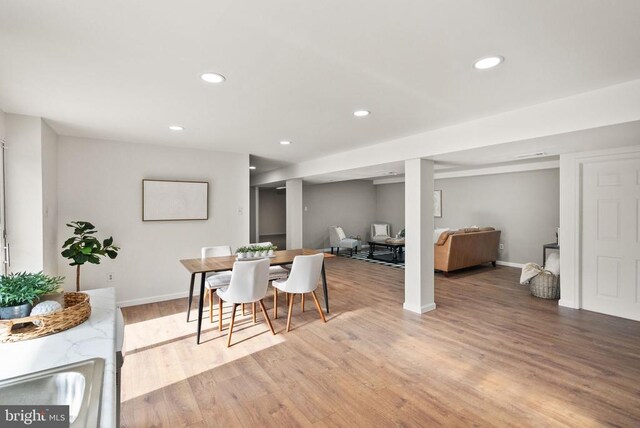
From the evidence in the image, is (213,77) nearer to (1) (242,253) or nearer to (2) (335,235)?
(1) (242,253)

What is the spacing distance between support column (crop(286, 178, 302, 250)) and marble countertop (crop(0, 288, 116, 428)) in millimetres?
5517

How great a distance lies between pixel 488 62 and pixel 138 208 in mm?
4329

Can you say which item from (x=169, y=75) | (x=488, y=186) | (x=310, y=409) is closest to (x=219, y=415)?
(x=310, y=409)

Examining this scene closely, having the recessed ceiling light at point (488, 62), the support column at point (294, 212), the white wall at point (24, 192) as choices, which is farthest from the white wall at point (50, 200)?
the support column at point (294, 212)

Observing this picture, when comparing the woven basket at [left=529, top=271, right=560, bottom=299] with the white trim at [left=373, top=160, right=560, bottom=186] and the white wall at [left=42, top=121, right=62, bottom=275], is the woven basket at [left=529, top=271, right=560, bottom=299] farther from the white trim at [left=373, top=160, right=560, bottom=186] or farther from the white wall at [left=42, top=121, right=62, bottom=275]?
the white wall at [left=42, top=121, right=62, bottom=275]

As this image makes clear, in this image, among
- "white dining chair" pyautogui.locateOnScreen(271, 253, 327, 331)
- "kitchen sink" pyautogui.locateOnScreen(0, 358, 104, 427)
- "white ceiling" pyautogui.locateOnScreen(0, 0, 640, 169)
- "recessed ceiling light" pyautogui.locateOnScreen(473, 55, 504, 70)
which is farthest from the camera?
"white dining chair" pyautogui.locateOnScreen(271, 253, 327, 331)

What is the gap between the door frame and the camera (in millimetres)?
3982

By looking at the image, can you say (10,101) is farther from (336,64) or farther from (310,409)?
(310,409)

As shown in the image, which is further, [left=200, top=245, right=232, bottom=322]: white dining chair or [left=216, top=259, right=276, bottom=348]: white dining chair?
[left=200, top=245, right=232, bottom=322]: white dining chair

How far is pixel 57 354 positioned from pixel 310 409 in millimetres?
1524

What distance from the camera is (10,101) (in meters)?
2.63

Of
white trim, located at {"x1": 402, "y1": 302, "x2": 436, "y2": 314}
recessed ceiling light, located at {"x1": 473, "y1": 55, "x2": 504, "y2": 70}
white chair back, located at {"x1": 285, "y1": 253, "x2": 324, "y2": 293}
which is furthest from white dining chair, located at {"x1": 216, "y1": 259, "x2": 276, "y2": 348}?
recessed ceiling light, located at {"x1": 473, "y1": 55, "x2": 504, "y2": 70}

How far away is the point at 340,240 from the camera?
28.6 ft

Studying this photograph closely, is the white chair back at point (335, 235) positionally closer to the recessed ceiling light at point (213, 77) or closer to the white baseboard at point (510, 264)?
the white baseboard at point (510, 264)
